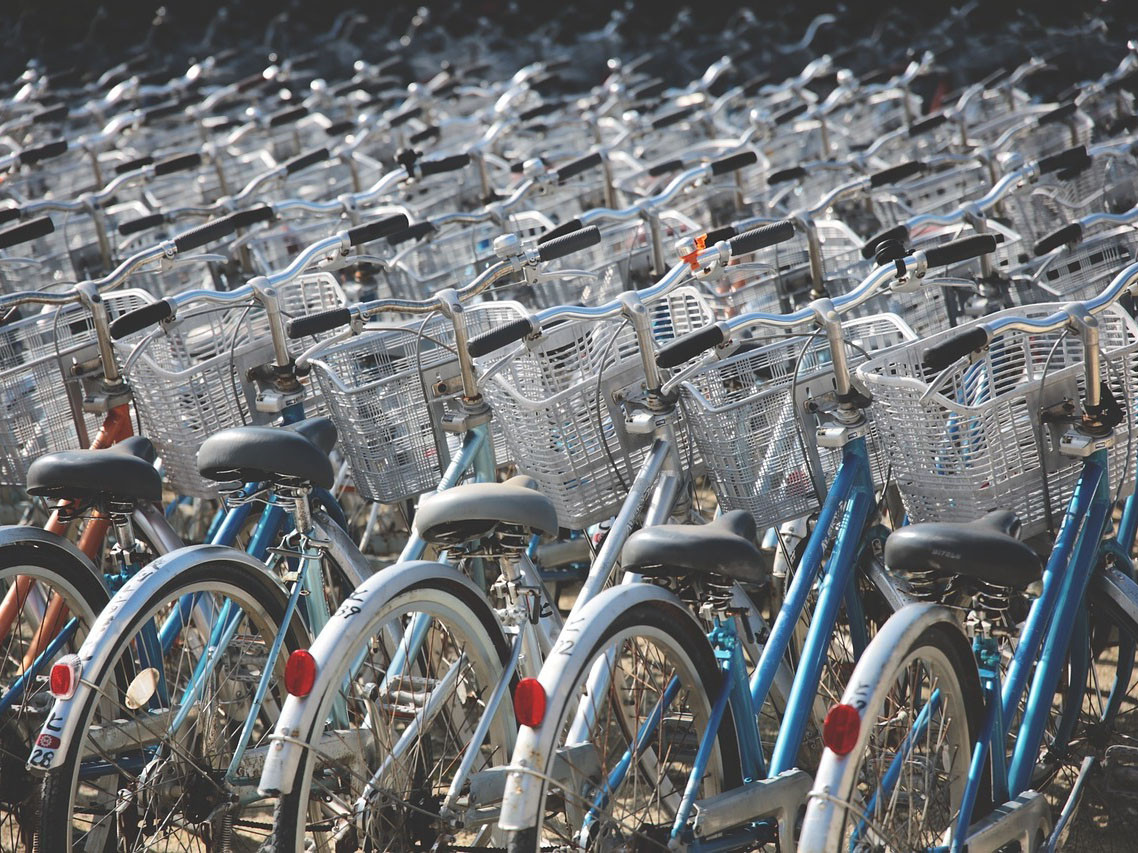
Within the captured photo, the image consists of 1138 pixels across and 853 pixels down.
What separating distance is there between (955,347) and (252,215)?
332cm

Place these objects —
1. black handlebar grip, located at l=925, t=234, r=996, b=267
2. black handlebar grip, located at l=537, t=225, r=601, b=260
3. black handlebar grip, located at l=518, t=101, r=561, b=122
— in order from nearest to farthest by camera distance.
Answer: black handlebar grip, located at l=925, t=234, r=996, b=267 → black handlebar grip, located at l=537, t=225, r=601, b=260 → black handlebar grip, located at l=518, t=101, r=561, b=122

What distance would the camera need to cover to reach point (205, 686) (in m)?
3.41

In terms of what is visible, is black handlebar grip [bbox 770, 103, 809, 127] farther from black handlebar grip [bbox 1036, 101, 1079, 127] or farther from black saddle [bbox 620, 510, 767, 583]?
black saddle [bbox 620, 510, 767, 583]

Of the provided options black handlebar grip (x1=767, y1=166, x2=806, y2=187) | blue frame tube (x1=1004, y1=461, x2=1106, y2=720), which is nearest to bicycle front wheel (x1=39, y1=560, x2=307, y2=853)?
blue frame tube (x1=1004, y1=461, x2=1106, y2=720)

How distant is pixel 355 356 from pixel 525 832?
222cm

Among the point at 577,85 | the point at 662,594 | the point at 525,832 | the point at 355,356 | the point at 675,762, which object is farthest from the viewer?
the point at 577,85

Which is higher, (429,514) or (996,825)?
(429,514)

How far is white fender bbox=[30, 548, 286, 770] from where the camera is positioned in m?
2.90

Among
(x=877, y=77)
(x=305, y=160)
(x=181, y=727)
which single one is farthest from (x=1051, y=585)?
(x=877, y=77)

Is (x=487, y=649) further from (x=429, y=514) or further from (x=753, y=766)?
(x=753, y=766)

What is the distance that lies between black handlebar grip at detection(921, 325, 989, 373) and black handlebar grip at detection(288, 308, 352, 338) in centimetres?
165

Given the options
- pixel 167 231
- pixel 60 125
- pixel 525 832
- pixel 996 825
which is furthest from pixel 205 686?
pixel 60 125

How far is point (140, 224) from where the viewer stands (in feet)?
20.3

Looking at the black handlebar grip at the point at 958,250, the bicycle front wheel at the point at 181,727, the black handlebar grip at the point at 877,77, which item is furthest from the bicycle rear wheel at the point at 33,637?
the black handlebar grip at the point at 877,77
